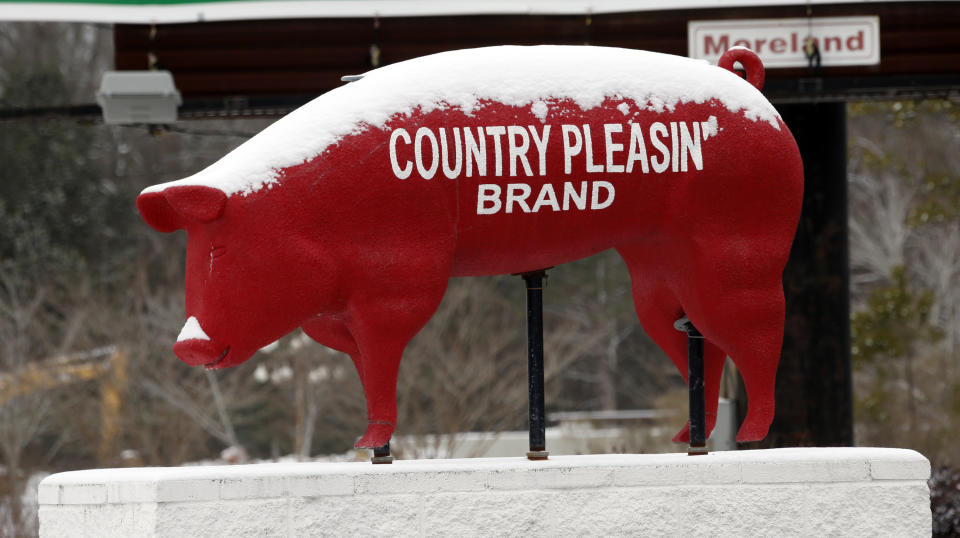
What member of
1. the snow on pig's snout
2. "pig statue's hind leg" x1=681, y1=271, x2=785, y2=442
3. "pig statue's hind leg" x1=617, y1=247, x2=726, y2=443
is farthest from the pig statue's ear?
"pig statue's hind leg" x1=681, y1=271, x2=785, y2=442

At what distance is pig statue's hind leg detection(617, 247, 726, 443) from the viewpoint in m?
6.45

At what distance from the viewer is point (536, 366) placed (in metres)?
6.23

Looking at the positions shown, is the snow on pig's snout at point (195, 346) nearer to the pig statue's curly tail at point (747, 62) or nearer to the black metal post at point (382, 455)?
the black metal post at point (382, 455)

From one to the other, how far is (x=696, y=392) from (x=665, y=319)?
419 millimetres

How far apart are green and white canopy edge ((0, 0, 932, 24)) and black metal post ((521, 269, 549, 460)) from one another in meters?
4.11

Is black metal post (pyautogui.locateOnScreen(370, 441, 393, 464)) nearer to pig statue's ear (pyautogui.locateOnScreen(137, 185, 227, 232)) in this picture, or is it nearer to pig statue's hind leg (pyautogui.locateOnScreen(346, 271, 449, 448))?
pig statue's hind leg (pyautogui.locateOnScreen(346, 271, 449, 448))

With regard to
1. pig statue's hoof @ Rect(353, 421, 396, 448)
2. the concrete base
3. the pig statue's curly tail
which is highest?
the pig statue's curly tail

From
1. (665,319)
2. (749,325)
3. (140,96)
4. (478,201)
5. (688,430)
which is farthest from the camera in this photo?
(140,96)

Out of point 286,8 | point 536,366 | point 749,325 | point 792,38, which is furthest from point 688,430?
point 286,8

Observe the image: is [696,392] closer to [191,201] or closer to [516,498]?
[516,498]

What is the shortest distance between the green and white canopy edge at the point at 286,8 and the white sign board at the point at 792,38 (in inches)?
6.4

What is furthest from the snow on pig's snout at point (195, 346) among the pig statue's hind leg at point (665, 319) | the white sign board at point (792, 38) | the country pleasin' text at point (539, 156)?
the white sign board at point (792, 38)

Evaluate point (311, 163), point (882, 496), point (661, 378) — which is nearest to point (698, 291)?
point (882, 496)

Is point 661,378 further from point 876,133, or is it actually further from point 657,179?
point 657,179
